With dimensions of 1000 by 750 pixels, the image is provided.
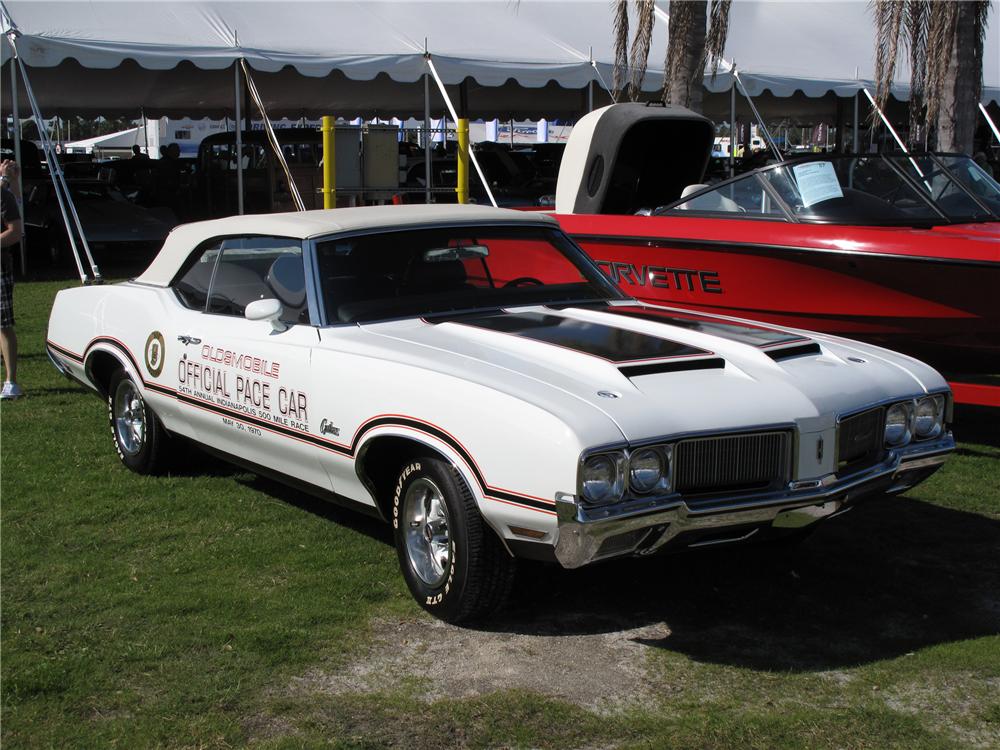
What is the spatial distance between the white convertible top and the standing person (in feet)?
7.27

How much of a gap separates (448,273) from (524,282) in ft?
1.26

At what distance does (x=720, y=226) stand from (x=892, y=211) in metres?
1.11

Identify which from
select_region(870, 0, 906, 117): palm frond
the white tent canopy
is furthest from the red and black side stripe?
the white tent canopy

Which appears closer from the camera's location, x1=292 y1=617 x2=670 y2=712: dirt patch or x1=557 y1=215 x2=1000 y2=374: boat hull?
x1=292 y1=617 x2=670 y2=712: dirt patch

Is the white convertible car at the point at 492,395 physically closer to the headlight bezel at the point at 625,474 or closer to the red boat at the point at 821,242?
the headlight bezel at the point at 625,474

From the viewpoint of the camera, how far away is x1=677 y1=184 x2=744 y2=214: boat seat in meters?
8.02

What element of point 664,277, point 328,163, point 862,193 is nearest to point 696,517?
point 664,277

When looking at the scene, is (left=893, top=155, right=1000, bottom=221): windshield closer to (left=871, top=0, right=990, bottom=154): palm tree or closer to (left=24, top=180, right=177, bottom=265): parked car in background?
(left=871, top=0, right=990, bottom=154): palm tree

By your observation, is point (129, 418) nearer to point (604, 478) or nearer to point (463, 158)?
point (604, 478)

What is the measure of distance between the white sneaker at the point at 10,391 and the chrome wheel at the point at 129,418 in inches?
80.1

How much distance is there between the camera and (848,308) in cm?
708

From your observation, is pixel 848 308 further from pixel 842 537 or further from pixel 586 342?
pixel 586 342

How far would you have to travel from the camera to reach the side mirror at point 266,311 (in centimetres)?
483

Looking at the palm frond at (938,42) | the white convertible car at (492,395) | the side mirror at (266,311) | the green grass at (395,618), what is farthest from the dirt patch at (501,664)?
the palm frond at (938,42)
